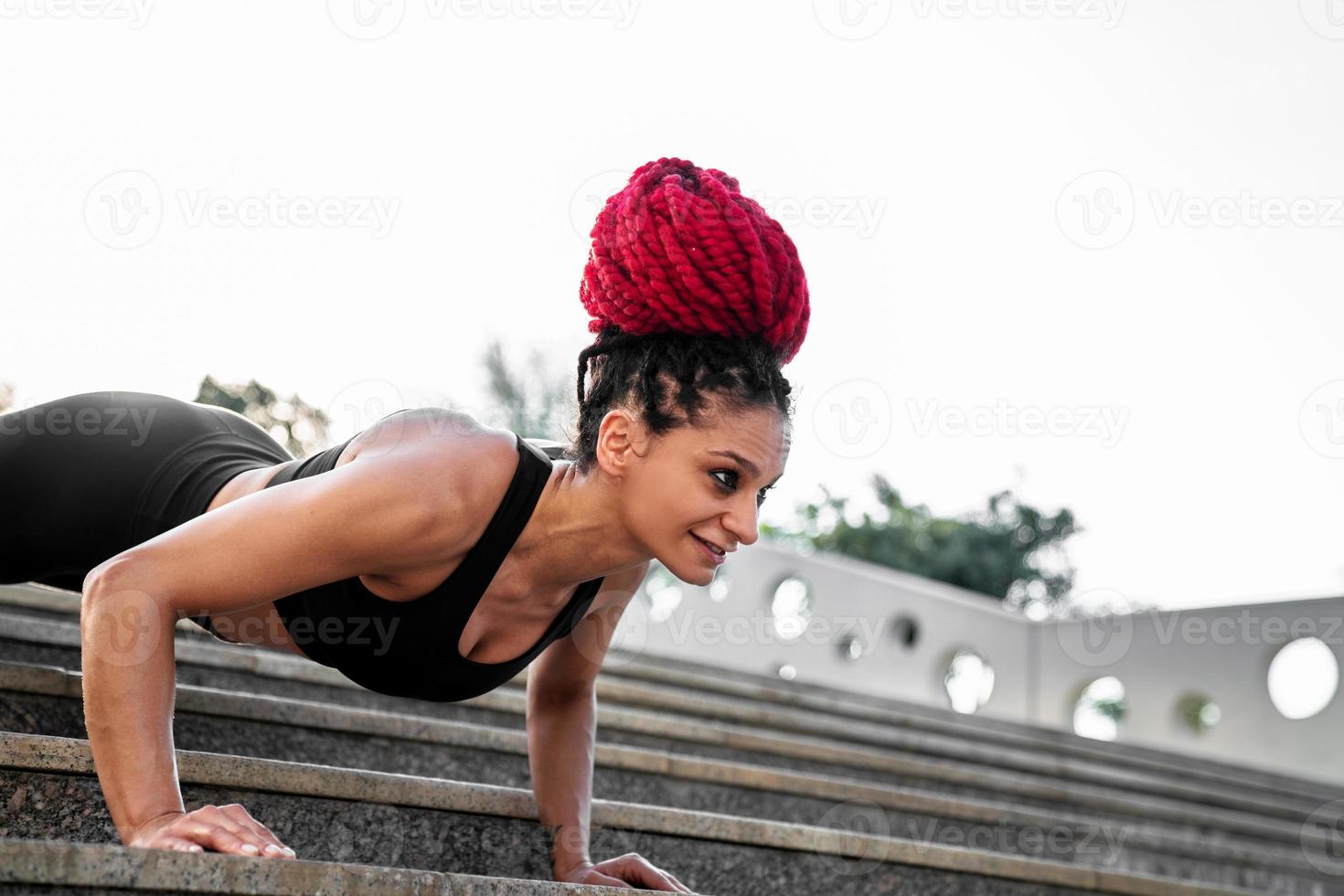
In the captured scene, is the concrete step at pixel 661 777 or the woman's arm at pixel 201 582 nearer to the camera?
the woman's arm at pixel 201 582

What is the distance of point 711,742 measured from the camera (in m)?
3.51

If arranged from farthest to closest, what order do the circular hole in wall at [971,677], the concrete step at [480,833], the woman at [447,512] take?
the circular hole in wall at [971,677] < the concrete step at [480,833] < the woman at [447,512]

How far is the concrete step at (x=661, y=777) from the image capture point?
2.22m

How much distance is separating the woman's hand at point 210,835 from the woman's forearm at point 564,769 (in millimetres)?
802

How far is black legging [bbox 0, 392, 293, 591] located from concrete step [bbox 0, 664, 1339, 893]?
252 mm

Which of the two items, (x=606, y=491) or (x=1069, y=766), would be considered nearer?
(x=606, y=491)

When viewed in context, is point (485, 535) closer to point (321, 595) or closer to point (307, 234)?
point (321, 595)

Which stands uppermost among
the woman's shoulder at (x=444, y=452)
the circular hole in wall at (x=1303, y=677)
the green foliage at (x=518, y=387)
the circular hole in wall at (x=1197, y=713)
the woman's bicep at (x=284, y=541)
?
the green foliage at (x=518, y=387)

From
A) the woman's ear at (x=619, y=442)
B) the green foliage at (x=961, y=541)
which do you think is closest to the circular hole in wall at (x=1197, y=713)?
the woman's ear at (x=619, y=442)

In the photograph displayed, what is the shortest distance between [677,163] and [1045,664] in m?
10.7

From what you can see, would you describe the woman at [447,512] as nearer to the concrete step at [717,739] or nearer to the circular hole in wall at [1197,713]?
the concrete step at [717,739]

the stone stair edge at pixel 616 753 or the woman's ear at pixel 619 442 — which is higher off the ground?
the woman's ear at pixel 619 442

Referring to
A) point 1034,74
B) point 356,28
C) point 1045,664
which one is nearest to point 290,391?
point 356,28

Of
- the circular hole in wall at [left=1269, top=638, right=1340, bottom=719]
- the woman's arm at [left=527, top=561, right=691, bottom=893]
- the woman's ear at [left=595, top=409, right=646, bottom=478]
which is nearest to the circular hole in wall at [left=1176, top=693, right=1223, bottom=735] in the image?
the circular hole in wall at [left=1269, top=638, right=1340, bottom=719]
